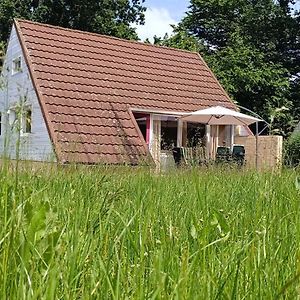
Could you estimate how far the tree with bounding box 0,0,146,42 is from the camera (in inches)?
1288

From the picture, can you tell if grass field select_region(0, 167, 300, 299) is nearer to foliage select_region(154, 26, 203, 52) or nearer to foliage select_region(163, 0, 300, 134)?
foliage select_region(154, 26, 203, 52)

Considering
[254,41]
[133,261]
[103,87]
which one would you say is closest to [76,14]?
[254,41]

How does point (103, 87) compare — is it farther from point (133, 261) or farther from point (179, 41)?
point (179, 41)

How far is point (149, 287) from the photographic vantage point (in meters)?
1.23

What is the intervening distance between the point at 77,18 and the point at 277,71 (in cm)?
1285

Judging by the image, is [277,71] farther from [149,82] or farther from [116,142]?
[116,142]

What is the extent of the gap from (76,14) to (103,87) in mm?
18079

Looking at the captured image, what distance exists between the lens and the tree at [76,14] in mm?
32719

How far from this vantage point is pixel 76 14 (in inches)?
1366

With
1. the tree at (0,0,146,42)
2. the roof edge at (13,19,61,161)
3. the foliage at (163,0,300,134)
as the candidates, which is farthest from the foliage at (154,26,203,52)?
the roof edge at (13,19,61,161)

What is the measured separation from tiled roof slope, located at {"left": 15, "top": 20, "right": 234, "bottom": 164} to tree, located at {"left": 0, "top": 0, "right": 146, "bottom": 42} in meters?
13.4

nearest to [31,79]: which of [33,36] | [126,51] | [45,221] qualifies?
[33,36]

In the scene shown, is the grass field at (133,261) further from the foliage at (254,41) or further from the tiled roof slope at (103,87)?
the foliage at (254,41)

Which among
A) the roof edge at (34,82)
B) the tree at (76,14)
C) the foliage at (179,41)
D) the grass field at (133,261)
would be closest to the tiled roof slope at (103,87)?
the roof edge at (34,82)
